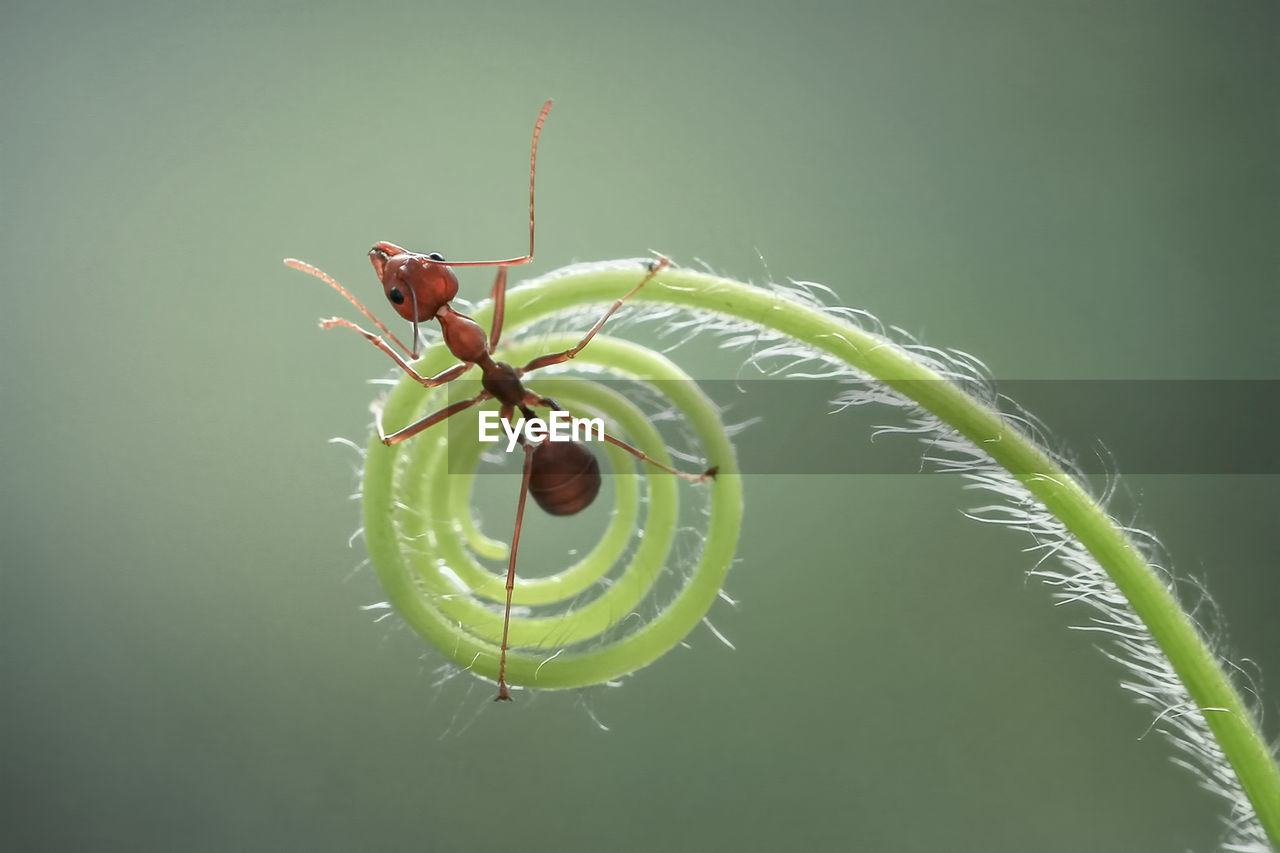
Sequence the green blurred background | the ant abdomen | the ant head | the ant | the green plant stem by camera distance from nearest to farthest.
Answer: the green plant stem
the ant
the ant abdomen
the ant head
the green blurred background

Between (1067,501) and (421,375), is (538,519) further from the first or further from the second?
(1067,501)

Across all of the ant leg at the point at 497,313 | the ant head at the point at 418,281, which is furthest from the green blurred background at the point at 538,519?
the ant leg at the point at 497,313

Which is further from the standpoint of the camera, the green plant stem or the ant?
the ant

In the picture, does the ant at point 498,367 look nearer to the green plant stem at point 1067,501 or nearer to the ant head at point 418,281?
the ant head at point 418,281

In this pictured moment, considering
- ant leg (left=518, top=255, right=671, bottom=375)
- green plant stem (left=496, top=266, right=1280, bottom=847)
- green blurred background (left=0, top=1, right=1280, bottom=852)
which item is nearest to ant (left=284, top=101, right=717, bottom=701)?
ant leg (left=518, top=255, right=671, bottom=375)

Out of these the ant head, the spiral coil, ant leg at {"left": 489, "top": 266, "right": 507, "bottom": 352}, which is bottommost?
the spiral coil

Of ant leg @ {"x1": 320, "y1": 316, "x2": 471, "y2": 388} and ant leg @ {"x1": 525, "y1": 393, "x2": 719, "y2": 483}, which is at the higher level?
ant leg @ {"x1": 320, "y1": 316, "x2": 471, "y2": 388}

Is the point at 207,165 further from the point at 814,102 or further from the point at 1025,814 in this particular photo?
the point at 1025,814

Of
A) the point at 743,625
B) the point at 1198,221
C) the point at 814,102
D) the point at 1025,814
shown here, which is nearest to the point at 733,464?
the point at 743,625

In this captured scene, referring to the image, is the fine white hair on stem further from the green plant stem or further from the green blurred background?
the green blurred background
